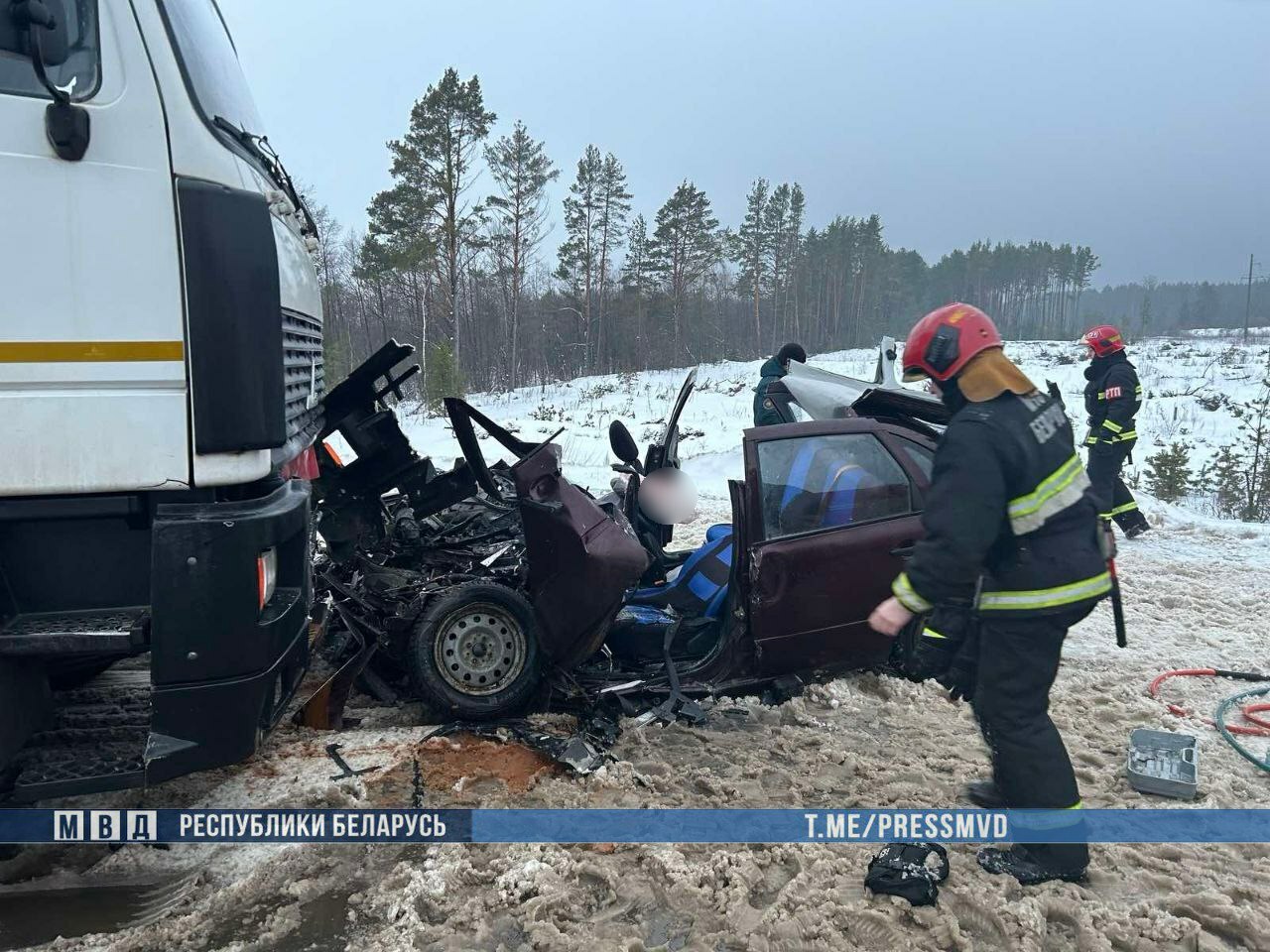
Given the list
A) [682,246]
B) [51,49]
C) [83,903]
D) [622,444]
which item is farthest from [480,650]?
[682,246]

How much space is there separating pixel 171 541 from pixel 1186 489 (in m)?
13.0

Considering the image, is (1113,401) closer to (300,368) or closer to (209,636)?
(300,368)

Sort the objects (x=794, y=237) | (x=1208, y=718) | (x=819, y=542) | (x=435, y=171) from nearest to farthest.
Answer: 1. (x=819, y=542)
2. (x=1208, y=718)
3. (x=435, y=171)
4. (x=794, y=237)

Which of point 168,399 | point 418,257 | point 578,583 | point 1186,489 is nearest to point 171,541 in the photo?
point 168,399

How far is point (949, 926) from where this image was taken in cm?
251

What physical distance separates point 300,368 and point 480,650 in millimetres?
1649

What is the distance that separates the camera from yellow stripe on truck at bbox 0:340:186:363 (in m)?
2.11

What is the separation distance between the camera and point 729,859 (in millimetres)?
2838

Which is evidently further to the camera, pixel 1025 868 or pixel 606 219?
pixel 606 219

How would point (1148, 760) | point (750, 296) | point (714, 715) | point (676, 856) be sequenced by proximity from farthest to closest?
point (750, 296)
point (714, 715)
point (1148, 760)
point (676, 856)

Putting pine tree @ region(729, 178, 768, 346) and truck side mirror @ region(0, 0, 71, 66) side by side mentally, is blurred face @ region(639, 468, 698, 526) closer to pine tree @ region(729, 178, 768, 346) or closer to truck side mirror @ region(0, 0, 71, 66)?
truck side mirror @ region(0, 0, 71, 66)

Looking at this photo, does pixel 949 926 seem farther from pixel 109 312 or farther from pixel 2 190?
pixel 2 190

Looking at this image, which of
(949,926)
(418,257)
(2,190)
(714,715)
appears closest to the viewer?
(2,190)

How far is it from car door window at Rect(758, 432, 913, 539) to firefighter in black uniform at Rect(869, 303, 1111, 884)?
1.04 m
